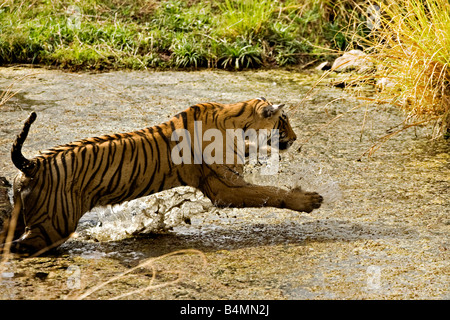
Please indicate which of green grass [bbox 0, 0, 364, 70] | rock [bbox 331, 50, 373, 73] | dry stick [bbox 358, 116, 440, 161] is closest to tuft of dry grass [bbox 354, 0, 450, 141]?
A: dry stick [bbox 358, 116, 440, 161]

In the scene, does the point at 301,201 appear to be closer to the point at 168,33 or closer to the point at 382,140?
the point at 382,140

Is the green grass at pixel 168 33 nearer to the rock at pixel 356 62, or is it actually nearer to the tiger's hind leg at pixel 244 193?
the rock at pixel 356 62

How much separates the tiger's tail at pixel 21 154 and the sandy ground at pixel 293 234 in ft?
1.62

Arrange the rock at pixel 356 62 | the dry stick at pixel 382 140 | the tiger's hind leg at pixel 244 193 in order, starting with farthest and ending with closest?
1. the rock at pixel 356 62
2. the dry stick at pixel 382 140
3. the tiger's hind leg at pixel 244 193

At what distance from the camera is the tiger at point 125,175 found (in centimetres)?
364

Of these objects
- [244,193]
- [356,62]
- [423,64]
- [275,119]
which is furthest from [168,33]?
[244,193]

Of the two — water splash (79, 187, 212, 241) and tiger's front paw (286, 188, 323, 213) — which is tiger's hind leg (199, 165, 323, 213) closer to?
tiger's front paw (286, 188, 323, 213)

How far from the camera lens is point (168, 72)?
7.94 metres

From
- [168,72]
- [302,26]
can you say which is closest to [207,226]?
[168,72]

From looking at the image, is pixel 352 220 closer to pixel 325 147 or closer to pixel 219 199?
pixel 219 199

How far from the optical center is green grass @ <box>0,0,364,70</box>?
812 cm

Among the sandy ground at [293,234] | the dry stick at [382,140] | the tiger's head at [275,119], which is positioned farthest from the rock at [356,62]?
the tiger's head at [275,119]

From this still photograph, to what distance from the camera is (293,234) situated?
4.12 m

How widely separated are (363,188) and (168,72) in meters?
3.69
